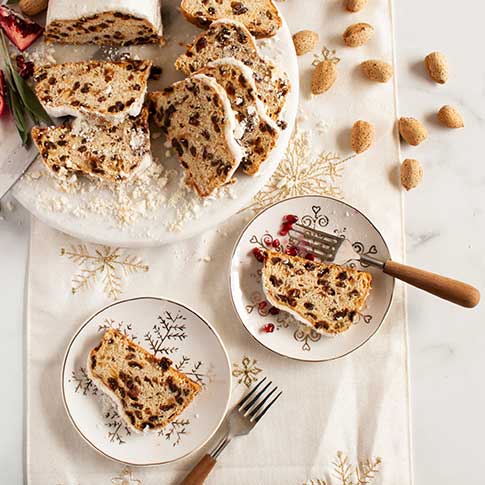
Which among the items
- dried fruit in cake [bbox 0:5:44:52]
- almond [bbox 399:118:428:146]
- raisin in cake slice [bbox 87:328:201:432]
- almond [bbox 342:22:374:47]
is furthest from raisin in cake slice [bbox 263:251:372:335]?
dried fruit in cake [bbox 0:5:44:52]

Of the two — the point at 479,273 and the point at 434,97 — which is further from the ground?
the point at 434,97

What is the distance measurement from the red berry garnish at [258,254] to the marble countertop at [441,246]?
2.18 ft

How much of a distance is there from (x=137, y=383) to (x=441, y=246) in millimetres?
1444

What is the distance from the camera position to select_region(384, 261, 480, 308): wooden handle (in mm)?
2766

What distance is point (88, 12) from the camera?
2619mm

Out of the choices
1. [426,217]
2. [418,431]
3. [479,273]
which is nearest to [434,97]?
[426,217]

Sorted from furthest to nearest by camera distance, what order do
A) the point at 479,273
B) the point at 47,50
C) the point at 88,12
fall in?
the point at 479,273
the point at 47,50
the point at 88,12

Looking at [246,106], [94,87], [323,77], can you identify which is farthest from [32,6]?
[323,77]

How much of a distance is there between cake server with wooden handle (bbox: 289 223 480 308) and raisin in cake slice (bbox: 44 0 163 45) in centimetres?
101

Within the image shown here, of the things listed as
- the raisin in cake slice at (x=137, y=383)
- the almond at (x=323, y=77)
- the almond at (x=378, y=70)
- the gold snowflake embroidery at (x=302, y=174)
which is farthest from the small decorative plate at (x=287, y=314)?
the almond at (x=378, y=70)

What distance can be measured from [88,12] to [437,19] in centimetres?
156

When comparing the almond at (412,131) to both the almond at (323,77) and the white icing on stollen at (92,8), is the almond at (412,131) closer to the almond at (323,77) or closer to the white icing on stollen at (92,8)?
A: the almond at (323,77)

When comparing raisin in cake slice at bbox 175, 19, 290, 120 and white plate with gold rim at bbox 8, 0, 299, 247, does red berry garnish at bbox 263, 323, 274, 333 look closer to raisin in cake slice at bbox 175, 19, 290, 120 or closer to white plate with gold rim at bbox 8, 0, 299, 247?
white plate with gold rim at bbox 8, 0, 299, 247

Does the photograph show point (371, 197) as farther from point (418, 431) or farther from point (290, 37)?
point (418, 431)
